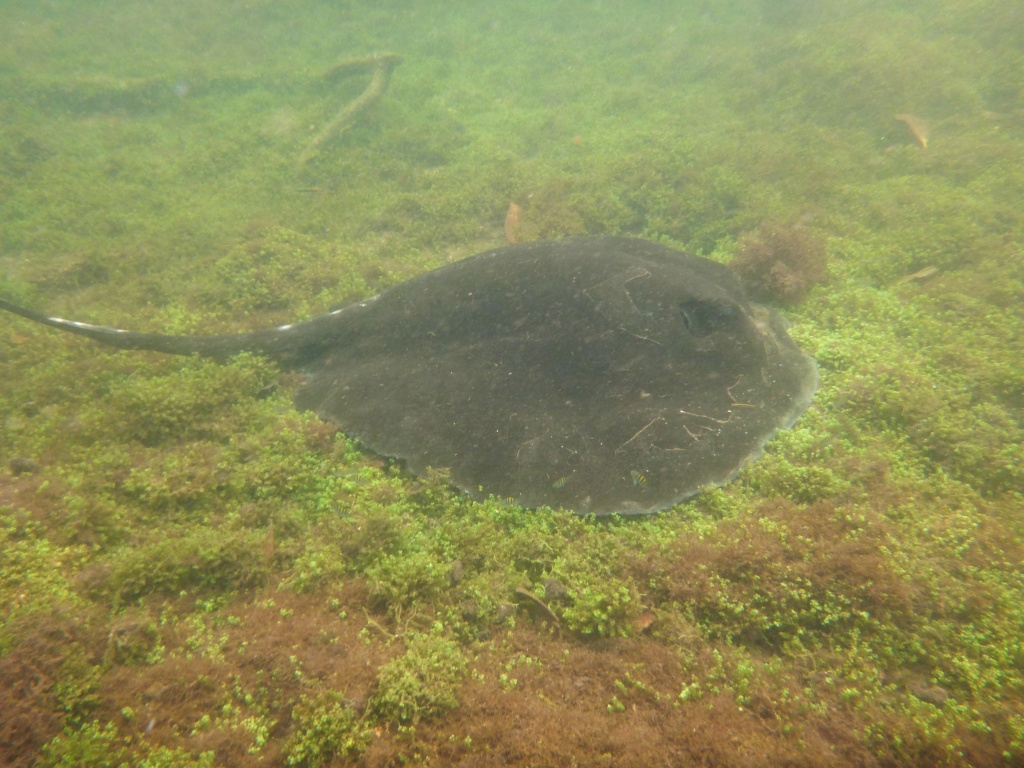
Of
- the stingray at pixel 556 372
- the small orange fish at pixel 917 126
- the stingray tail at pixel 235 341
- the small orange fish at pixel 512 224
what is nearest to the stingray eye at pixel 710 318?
the stingray at pixel 556 372

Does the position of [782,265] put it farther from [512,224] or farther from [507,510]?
[507,510]

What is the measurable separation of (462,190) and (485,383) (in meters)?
6.44

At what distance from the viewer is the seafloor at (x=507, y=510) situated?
2.38 metres

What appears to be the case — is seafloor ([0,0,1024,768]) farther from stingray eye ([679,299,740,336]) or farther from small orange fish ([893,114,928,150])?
stingray eye ([679,299,740,336])

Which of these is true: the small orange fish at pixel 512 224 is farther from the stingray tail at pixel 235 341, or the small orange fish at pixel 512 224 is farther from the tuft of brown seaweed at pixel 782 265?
the stingray tail at pixel 235 341

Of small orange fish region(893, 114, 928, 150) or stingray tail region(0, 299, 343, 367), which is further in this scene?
small orange fish region(893, 114, 928, 150)

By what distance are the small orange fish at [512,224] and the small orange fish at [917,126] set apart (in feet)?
29.3

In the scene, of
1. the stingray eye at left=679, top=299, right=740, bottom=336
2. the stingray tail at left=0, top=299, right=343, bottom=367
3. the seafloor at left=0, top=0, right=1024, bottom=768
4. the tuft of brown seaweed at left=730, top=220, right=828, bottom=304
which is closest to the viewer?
the seafloor at left=0, top=0, right=1024, bottom=768

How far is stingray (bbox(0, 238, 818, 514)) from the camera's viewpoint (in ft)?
12.5

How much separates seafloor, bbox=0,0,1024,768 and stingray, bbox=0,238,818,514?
315 millimetres

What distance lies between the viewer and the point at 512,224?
328 inches

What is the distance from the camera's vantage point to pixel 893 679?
2699 mm

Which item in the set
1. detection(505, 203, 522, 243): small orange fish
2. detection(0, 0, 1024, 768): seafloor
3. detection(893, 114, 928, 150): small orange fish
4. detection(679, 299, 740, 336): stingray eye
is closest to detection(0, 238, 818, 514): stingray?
detection(679, 299, 740, 336): stingray eye

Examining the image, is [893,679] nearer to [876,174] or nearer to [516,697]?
[516,697]
